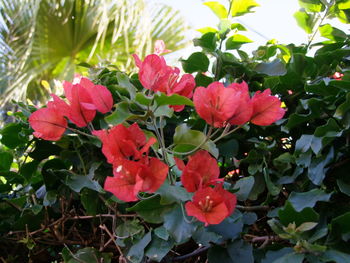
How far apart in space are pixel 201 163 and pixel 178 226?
0.07 meters

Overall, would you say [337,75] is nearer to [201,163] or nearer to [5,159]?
[201,163]

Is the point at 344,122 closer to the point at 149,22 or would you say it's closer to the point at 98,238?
the point at 98,238

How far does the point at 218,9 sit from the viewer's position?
67 centimetres

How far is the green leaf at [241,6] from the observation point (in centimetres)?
66

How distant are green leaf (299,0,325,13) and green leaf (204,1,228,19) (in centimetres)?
14

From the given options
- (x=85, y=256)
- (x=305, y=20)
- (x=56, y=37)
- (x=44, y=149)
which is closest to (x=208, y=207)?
(x=85, y=256)

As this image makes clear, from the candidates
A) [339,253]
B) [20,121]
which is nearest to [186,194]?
[339,253]

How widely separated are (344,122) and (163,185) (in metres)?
0.24

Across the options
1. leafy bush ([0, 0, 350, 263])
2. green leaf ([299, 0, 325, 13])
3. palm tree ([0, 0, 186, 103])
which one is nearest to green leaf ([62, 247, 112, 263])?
leafy bush ([0, 0, 350, 263])

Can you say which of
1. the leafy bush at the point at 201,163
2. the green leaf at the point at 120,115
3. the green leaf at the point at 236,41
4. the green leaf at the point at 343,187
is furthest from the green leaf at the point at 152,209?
the green leaf at the point at 236,41

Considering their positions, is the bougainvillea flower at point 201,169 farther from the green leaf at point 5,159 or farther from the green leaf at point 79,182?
the green leaf at point 5,159

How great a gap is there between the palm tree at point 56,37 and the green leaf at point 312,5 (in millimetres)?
3236

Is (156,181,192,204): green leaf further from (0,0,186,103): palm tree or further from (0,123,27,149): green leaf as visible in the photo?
(0,0,186,103): palm tree

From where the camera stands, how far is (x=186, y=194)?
1.39ft
